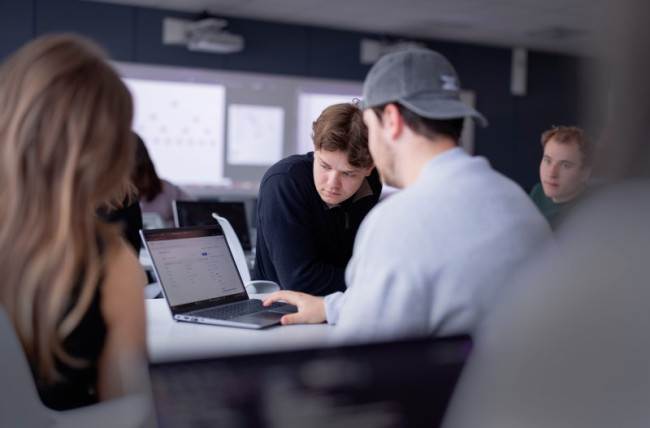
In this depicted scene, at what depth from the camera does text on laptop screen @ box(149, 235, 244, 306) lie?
204 centimetres

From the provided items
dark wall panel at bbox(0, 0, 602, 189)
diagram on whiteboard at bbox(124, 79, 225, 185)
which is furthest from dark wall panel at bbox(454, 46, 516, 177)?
diagram on whiteboard at bbox(124, 79, 225, 185)

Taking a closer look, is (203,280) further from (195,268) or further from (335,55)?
(335,55)

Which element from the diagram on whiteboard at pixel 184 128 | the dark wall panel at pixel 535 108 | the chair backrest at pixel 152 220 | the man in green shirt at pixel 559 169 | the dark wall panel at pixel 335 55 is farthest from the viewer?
the dark wall panel at pixel 535 108

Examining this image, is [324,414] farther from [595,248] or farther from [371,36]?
[371,36]

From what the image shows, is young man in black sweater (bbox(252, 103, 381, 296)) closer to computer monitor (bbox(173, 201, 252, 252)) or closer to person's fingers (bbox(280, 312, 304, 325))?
person's fingers (bbox(280, 312, 304, 325))

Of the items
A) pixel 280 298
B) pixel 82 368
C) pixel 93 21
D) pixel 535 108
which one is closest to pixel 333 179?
pixel 280 298

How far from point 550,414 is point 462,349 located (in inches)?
4.2

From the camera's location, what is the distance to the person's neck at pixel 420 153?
152cm

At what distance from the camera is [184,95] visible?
8.30m

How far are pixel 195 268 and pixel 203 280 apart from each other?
0.15 feet

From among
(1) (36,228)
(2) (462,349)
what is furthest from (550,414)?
(1) (36,228)

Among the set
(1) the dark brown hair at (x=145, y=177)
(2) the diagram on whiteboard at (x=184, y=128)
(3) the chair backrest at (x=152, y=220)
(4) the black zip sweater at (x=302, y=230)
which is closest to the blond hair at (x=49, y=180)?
(4) the black zip sweater at (x=302, y=230)

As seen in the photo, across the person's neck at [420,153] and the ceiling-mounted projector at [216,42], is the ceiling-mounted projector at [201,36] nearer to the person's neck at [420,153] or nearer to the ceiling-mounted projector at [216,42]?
the ceiling-mounted projector at [216,42]

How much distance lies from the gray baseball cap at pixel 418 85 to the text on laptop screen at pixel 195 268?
0.85 meters
